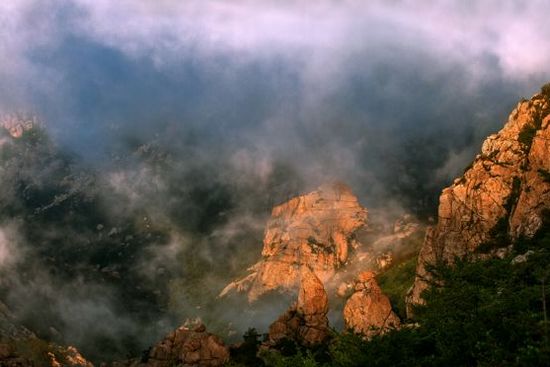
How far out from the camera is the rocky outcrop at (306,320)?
105 m

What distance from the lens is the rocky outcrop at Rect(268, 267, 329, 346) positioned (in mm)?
105062

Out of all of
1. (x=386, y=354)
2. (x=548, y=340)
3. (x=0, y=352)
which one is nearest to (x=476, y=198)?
(x=386, y=354)

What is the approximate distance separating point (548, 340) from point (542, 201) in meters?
70.8

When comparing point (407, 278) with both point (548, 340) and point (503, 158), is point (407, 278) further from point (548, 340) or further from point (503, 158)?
point (548, 340)

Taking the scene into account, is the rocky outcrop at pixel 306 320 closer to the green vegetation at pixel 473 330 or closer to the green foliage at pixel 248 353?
the green foliage at pixel 248 353

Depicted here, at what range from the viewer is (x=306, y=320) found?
11012 centimetres

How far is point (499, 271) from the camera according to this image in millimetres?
47281

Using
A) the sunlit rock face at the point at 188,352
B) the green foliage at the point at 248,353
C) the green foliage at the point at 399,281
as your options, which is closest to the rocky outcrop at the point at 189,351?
the sunlit rock face at the point at 188,352

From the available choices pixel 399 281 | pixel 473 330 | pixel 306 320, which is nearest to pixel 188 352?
pixel 306 320

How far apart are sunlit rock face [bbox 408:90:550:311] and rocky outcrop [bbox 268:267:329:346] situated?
1848 centimetres

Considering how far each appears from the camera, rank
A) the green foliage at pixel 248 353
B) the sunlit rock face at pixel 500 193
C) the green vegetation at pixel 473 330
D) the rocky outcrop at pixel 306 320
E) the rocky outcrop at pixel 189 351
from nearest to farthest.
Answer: the green vegetation at pixel 473 330, the sunlit rock face at pixel 500 193, the green foliage at pixel 248 353, the rocky outcrop at pixel 306 320, the rocky outcrop at pixel 189 351

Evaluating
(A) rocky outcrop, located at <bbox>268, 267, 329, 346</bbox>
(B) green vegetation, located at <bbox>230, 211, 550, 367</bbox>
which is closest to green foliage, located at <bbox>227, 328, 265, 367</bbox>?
(A) rocky outcrop, located at <bbox>268, 267, 329, 346</bbox>

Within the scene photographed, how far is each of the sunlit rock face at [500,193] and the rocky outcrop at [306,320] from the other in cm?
1848

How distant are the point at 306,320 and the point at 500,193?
45944mm
